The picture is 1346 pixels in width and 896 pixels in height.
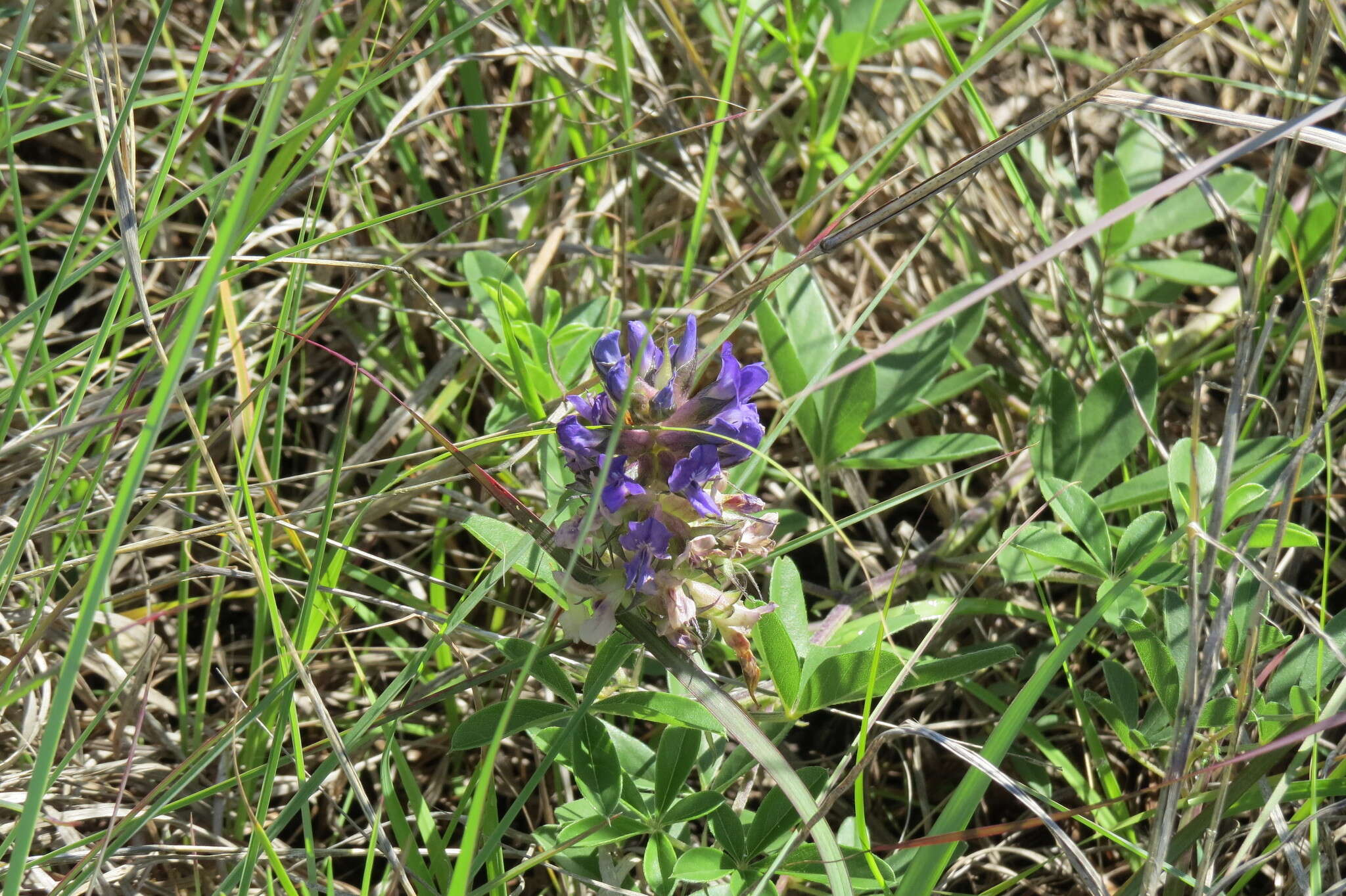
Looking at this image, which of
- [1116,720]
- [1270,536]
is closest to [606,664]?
[1116,720]

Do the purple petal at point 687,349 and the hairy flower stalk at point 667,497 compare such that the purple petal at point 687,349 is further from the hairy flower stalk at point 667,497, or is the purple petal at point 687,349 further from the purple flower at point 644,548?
the purple flower at point 644,548

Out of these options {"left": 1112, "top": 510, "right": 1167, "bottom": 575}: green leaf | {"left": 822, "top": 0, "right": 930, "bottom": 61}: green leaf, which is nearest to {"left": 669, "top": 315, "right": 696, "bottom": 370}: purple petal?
{"left": 1112, "top": 510, "right": 1167, "bottom": 575}: green leaf

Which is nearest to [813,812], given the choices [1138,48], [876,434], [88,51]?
[876,434]

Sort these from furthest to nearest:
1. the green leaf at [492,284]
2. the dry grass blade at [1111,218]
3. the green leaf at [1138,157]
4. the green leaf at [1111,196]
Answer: the green leaf at [1138,157] < the green leaf at [1111,196] < the green leaf at [492,284] < the dry grass blade at [1111,218]

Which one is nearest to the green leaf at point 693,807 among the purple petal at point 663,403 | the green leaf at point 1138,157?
the purple petal at point 663,403

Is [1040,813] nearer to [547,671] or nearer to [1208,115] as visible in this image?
[547,671]

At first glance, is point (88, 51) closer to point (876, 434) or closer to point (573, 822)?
point (573, 822)

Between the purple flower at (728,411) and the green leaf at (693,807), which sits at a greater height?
the purple flower at (728,411)

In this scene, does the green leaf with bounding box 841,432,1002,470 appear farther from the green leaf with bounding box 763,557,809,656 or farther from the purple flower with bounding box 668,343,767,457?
the purple flower with bounding box 668,343,767,457

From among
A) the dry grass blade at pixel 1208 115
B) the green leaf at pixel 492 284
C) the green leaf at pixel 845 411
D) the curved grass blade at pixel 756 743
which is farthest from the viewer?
the green leaf at pixel 492 284
